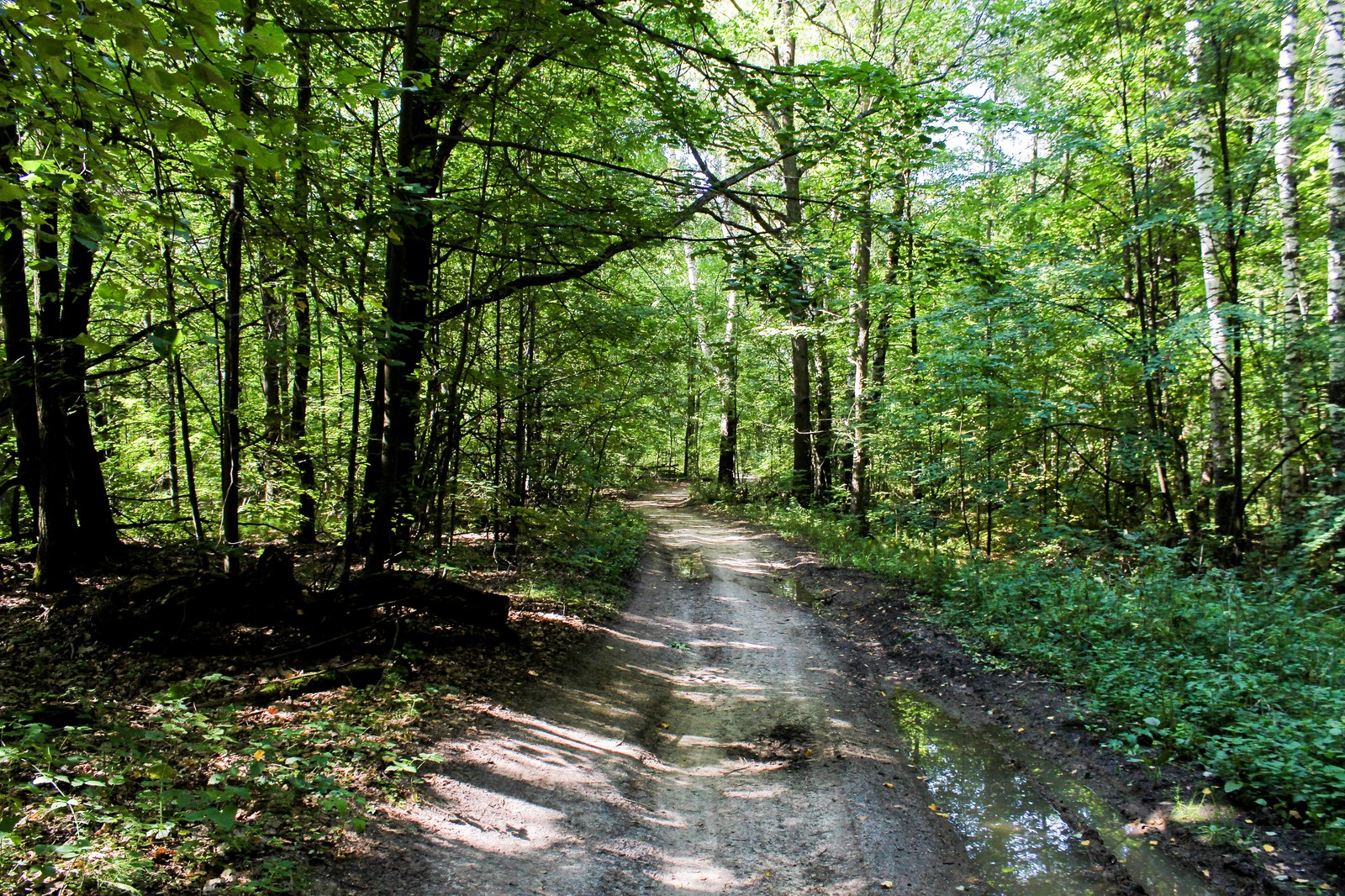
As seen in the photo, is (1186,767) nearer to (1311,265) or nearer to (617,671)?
(617,671)

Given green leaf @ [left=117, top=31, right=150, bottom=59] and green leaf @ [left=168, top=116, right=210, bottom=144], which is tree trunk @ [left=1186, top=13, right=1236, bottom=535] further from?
green leaf @ [left=117, top=31, right=150, bottom=59]

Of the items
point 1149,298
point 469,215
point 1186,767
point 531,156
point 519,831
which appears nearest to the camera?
point 519,831

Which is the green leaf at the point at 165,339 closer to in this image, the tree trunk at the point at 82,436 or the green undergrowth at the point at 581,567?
the tree trunk at the point at 82,436

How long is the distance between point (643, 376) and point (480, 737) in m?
7.13

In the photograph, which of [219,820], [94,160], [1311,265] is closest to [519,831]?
[219,820]

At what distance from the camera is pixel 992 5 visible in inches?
515

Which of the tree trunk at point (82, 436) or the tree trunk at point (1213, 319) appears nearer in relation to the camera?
the tree trunk at point (82, 436)

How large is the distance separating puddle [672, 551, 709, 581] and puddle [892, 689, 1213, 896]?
692cm

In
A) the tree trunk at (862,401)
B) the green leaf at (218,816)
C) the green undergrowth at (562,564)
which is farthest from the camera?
the tree trunk at (862,401)

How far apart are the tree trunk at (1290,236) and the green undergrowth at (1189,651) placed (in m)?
2.64

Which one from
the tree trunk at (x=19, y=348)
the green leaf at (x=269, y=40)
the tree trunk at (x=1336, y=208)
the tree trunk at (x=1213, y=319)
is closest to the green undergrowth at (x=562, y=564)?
the tree trunk at (x=19, y=348)

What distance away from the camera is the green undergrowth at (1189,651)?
4305 mm

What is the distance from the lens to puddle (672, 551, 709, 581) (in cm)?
1283

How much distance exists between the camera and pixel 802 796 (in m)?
4.78
